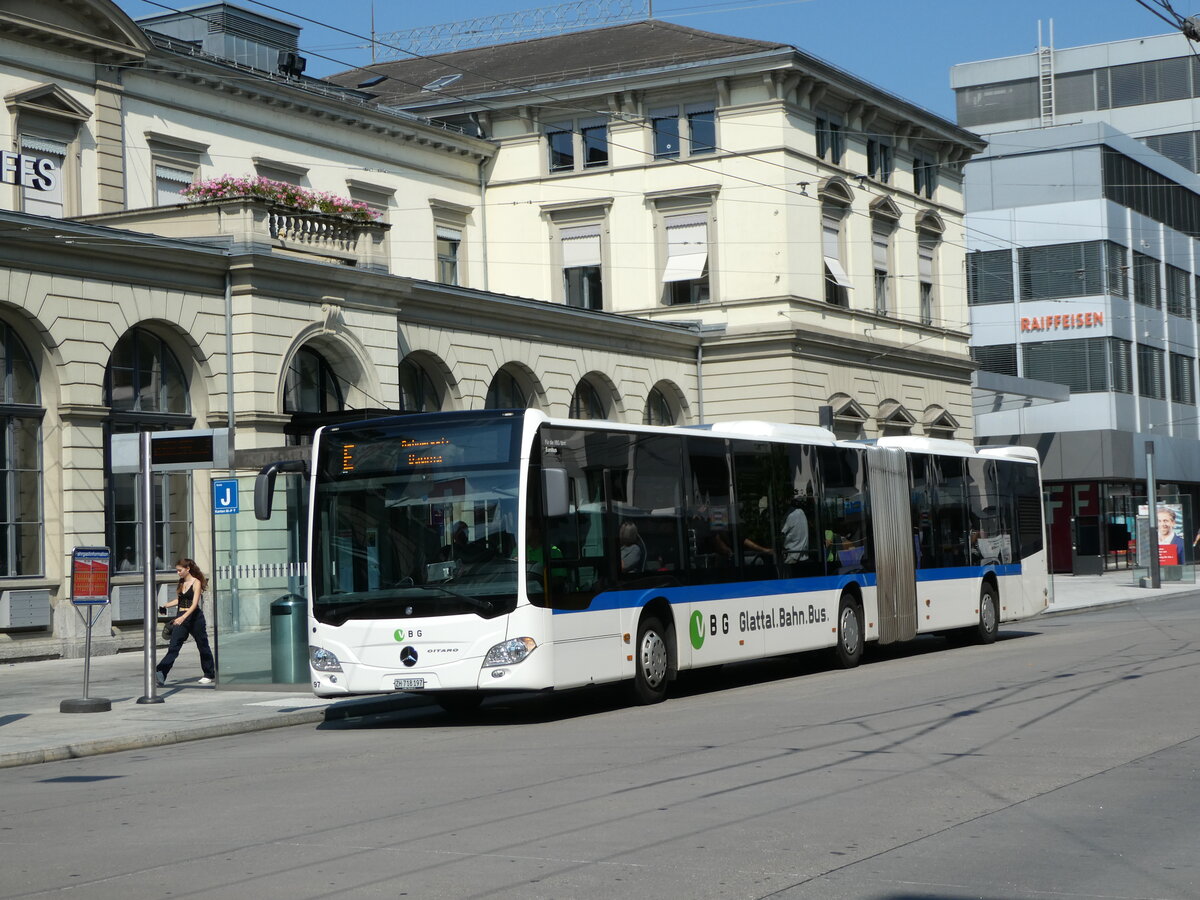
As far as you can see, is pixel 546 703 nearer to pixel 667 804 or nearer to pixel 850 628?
pixel 850 628

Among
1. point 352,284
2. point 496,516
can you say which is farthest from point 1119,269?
point 496,516

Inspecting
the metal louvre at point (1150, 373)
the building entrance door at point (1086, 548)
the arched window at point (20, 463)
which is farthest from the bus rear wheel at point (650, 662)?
the metal louvre at point (1150, 373)

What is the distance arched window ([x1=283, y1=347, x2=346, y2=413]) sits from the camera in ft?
92.8

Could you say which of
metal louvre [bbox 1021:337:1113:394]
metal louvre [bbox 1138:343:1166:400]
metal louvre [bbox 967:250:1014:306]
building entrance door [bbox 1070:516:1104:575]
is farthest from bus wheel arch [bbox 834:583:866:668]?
metal louvre [bbox 1138:343:1166:400]

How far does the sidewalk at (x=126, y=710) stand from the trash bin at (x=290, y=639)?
20cm

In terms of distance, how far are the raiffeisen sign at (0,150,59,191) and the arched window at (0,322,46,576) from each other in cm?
216

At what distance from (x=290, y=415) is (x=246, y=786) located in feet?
53.4

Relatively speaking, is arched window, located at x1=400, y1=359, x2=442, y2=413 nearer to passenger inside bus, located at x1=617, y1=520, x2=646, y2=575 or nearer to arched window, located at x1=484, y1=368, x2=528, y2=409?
arched window, located at x1=484, y1=368, x2=528, y2=409

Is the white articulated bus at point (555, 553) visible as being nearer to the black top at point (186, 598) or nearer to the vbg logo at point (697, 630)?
the vbg logo at point (697, 630)

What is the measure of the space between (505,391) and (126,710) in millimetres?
18812

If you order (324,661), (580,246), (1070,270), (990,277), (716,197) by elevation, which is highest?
(990,277)

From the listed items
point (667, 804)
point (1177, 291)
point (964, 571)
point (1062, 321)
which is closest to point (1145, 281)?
point (1177, 291)

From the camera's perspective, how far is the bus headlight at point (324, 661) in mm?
15820

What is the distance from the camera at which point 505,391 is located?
35.7 m
